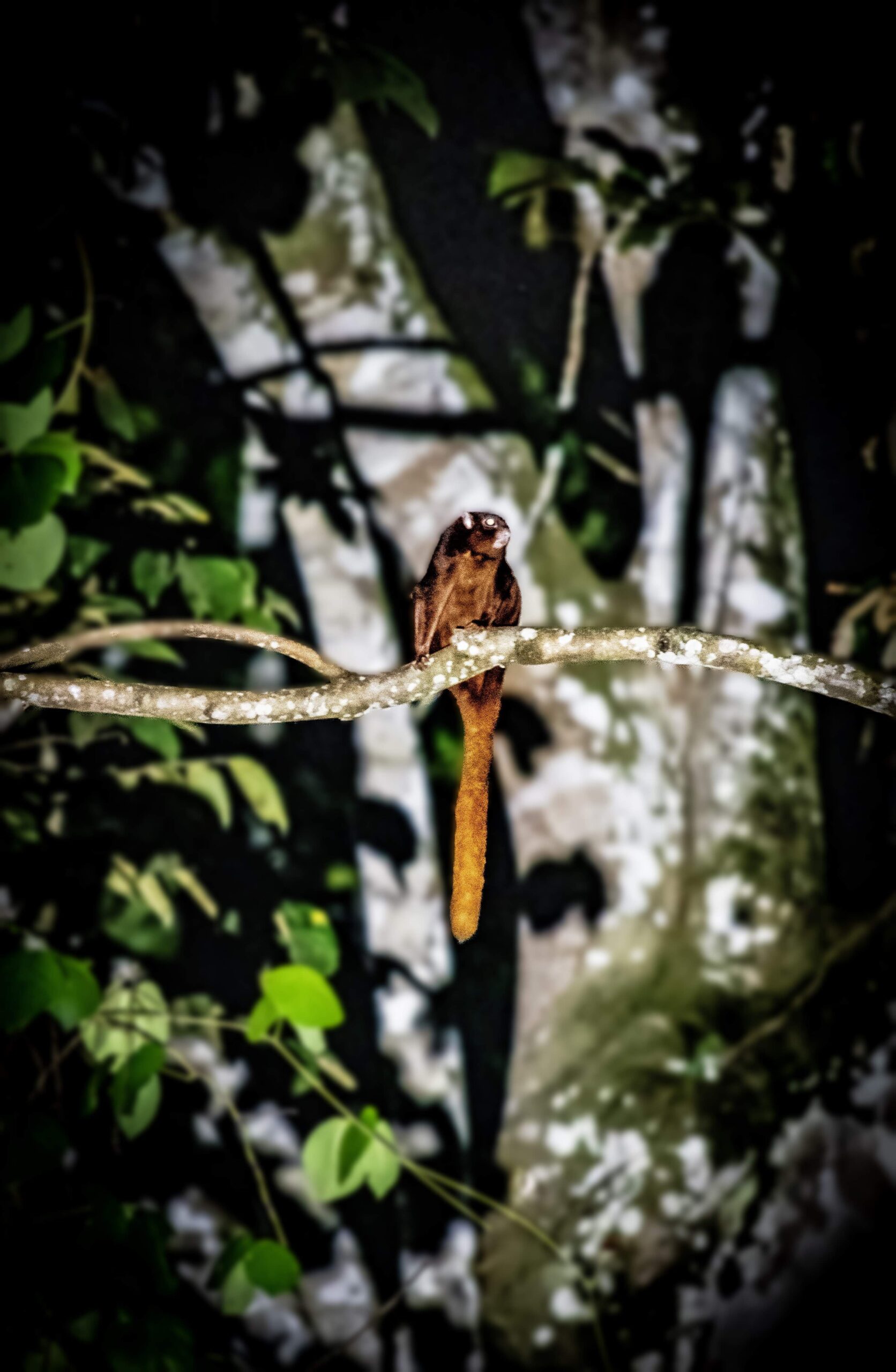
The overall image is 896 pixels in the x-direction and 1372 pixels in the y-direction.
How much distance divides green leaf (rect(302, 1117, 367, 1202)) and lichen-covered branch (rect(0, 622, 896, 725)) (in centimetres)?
86

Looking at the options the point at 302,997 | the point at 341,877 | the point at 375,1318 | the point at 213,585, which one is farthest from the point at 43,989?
the point at 375,1318

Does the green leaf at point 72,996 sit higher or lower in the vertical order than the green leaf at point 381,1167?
higher

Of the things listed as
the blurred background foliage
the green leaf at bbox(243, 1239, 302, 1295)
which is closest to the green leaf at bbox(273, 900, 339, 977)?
the blurred background foliage

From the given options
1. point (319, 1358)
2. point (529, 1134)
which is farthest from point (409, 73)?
point (319, 1358)

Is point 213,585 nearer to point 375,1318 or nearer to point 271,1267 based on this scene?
point 271,1267

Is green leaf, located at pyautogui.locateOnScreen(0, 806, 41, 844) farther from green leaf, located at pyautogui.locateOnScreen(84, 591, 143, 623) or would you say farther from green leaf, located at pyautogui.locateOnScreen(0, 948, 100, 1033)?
green leaf, located at pyautogui.locateOnScreen(84, 591, 143, 623)

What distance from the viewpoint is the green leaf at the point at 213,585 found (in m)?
1.13

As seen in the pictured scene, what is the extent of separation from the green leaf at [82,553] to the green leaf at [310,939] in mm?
569

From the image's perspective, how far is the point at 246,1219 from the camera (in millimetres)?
1295

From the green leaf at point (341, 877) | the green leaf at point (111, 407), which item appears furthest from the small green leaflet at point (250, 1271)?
the green leaf at point (111, 407)

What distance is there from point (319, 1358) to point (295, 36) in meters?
2.03

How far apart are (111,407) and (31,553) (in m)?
0.35

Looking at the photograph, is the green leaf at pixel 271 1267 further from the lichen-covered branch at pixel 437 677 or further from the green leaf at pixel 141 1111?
the lichen-covered branch at pixel 437 677

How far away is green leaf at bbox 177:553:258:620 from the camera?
1.13 m
